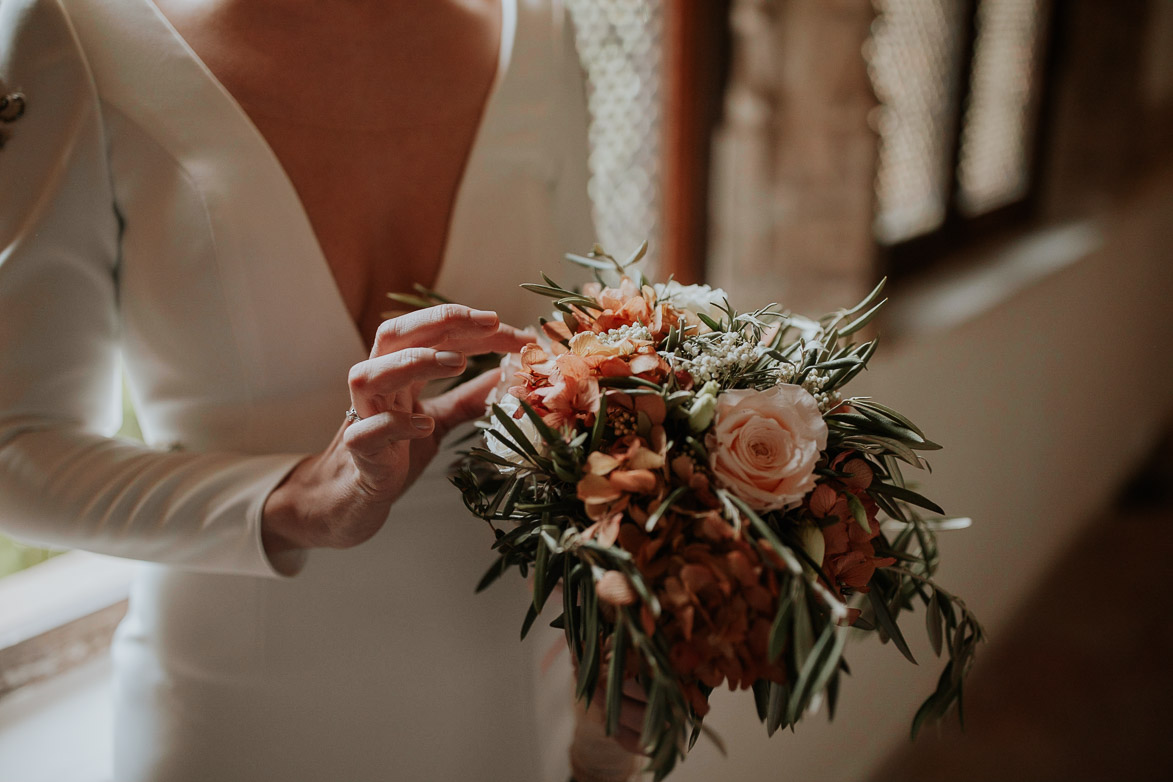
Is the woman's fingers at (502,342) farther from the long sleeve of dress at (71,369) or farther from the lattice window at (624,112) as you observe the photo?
the lattice window at (624,112)

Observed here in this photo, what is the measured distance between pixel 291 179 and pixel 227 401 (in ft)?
0.71

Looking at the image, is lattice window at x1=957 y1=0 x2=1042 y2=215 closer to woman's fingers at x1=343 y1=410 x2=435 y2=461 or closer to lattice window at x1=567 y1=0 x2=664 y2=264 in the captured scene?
lattice window at x1=567 y1=0 x2=664 y2=264

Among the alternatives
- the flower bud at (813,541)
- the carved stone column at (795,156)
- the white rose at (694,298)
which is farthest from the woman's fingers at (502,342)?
the carved stone column at (795,156)

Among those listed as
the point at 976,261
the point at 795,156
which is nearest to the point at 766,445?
the point at 795,156

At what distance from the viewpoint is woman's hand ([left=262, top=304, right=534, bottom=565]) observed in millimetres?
610

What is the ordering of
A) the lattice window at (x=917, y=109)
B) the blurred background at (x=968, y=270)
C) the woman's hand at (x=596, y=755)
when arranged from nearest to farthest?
the woman's hand at (x=596, y=755)
the blurred background at (x=968, y=270)
the lattice window at (x=917, y=109)

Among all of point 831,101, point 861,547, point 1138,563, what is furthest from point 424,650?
point 1138,563

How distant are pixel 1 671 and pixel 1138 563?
143 inches

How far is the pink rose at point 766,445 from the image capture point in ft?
1.93

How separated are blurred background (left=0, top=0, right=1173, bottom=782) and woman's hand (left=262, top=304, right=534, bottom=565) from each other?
501 mm

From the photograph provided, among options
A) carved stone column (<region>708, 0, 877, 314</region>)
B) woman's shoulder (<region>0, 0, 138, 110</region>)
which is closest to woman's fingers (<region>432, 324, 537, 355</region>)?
woman's shoulder (<region>0, 0, 138, 110</region>)

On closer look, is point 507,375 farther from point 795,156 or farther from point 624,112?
point 795,156

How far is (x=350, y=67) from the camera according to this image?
0.80m

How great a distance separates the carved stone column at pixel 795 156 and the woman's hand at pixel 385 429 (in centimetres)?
105
